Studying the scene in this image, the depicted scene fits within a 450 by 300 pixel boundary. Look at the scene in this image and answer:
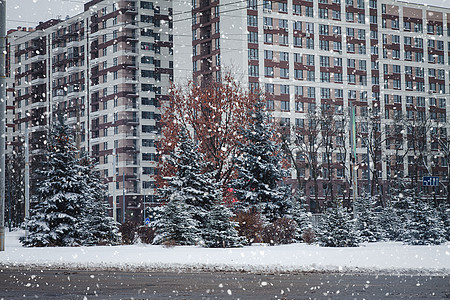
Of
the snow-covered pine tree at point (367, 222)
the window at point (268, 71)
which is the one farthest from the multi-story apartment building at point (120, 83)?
the snow-covered pine tree at point (367, 222)

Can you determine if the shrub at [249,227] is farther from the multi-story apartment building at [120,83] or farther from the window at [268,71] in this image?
the multi-story apartment building at [120,83]

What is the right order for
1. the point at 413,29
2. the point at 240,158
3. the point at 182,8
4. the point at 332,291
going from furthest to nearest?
the point at 413,29
the point at 182,8
the point at 240,158
the point at 332,291

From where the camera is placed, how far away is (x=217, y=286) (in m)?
12.3

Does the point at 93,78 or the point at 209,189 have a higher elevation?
the point at 93,78

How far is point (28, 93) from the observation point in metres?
122

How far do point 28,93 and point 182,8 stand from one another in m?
43.7

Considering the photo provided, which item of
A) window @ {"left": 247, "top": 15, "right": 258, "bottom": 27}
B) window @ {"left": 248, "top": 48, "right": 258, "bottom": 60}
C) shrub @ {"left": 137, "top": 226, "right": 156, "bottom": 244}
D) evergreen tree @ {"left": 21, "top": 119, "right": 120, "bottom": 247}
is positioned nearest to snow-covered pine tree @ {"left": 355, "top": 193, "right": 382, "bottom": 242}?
shrub @ {"left": 137, "top": 226, "right": 156, "bottom": 244}

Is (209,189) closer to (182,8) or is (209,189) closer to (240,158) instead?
(240,158)

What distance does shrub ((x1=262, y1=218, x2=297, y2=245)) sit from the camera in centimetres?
2650

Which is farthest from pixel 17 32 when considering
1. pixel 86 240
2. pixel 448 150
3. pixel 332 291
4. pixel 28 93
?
pixel 332 291

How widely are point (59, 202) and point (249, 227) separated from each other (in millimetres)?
9671

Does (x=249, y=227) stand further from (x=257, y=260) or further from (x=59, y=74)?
(x=59, y=74)

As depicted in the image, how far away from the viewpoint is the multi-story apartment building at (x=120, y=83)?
101m

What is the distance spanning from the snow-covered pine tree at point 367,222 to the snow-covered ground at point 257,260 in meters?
9.36
